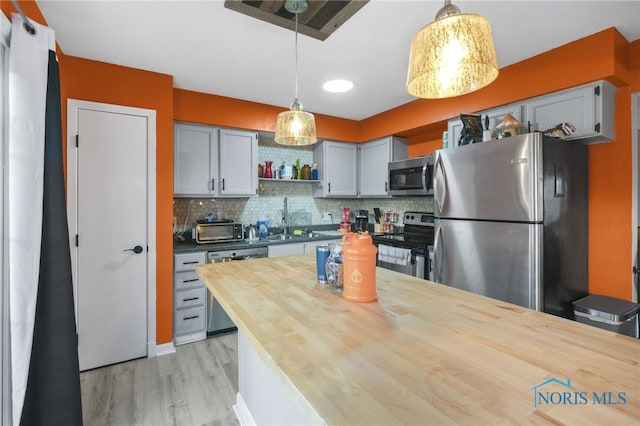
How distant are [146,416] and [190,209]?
1.99 meters

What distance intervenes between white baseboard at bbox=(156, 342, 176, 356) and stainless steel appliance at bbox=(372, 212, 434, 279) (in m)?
2.24

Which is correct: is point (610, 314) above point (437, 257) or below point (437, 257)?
below

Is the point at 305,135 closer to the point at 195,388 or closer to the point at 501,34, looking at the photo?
the point at 501,34

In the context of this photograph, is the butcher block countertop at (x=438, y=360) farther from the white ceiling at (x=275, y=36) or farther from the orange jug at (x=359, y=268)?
the white ceiling at (x=275, y=36)

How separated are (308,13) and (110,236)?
7.22 feet

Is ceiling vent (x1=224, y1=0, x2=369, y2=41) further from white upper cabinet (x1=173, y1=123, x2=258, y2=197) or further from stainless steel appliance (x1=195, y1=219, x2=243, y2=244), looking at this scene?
stainless steel appliance (x1=195, y1=219, x2=243, y2=244)

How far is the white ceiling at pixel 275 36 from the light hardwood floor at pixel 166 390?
8.01ft

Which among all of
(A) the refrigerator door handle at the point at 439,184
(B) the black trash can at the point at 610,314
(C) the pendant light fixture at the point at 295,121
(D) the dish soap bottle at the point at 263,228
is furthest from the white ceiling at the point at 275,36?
(B) the black trash can at the point at 610,314

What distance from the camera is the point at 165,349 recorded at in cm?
267


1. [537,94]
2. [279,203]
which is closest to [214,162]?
[279,203]

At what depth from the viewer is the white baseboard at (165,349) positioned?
8.67 ft

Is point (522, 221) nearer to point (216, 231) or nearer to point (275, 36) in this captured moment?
point (275, 36)

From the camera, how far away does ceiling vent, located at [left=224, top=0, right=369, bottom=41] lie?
1.66 metres

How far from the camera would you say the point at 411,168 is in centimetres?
331
